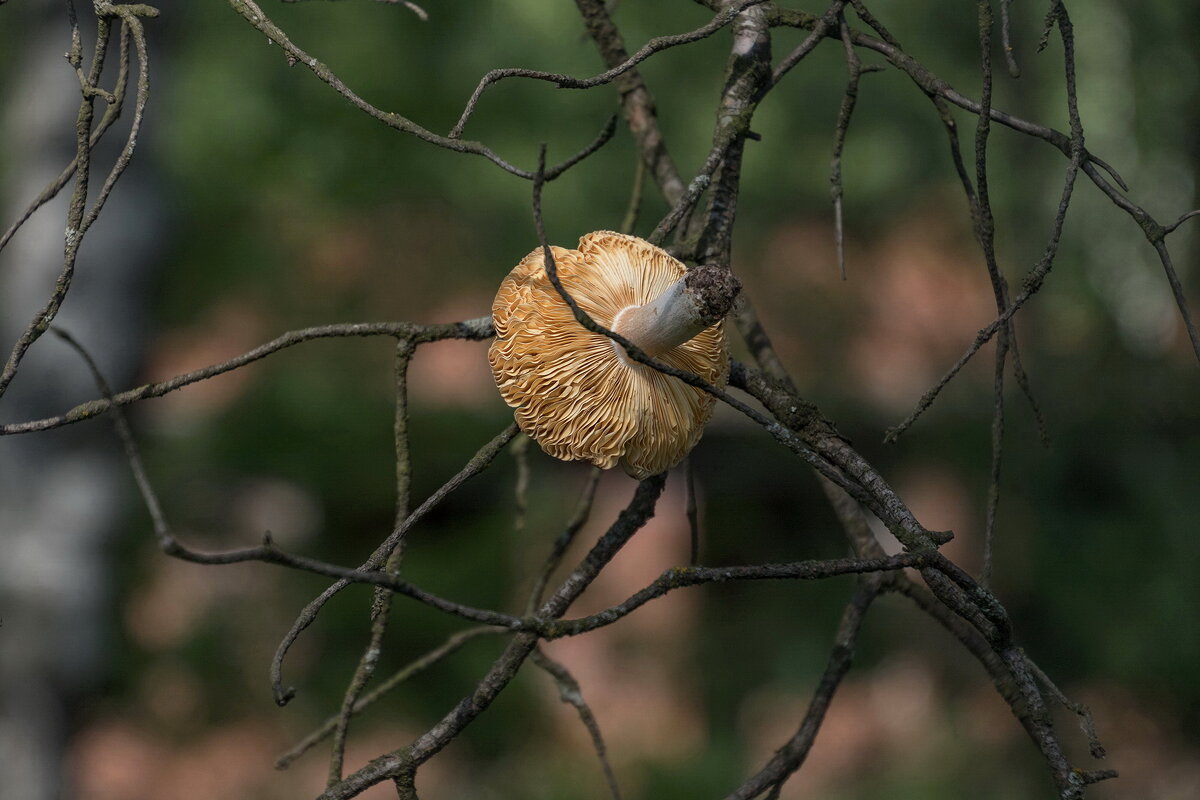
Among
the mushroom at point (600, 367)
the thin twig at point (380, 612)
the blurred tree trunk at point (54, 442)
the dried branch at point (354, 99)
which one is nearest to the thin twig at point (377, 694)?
the thin twig at point (380, 612)

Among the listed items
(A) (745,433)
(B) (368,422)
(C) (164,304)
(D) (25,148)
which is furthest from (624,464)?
(C) (164,304)

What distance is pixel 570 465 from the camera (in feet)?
11.1

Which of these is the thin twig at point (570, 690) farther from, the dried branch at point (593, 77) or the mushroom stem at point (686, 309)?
the dried branch at point (593, 77)

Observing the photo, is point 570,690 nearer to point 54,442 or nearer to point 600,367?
point 600,367

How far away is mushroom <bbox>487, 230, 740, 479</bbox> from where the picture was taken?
0.58 m

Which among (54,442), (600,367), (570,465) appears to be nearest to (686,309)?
(600,367)

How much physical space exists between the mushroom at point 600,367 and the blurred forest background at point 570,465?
193cm

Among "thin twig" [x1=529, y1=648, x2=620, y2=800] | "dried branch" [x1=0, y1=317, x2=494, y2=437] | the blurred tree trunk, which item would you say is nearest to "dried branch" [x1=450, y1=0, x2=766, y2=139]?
"dried branch" [x1=0, y1=317, x2=494, y2=437]

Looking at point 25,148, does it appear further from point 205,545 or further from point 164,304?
point 205,545

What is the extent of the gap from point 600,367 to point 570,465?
2.81m

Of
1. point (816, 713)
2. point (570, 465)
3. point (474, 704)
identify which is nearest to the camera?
point (474, 704)

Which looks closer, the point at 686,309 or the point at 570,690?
the point at 686,309

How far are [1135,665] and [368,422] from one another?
2535 mm

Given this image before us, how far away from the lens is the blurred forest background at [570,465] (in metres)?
2.74
